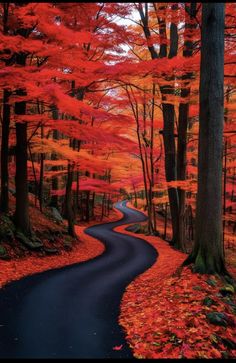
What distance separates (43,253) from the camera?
13.3 m

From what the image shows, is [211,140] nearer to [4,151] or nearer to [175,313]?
[175,313]

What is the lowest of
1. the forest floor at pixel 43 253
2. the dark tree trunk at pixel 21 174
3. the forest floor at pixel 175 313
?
the forest floor at pixel 43 253

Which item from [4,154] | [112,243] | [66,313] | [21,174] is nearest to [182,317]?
[66,313]

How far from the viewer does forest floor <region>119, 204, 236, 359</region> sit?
545 centimetres

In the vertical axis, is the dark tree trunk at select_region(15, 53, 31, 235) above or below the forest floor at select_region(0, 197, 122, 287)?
above

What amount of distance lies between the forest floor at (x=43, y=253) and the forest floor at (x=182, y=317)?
3812 millimetres

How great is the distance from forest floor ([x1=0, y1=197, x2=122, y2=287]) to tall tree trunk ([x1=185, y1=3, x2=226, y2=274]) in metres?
5.67

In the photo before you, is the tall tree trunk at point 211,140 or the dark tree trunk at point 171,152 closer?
the tall tree trunk at point 211,140

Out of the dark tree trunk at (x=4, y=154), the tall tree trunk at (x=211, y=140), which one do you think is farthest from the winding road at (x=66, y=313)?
the dark tree trunk at (x=4, y=154)

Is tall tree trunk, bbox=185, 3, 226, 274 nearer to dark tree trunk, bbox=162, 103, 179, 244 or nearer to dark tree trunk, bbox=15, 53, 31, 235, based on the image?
dark tree trunk, bbox=15, 53, 31, 235

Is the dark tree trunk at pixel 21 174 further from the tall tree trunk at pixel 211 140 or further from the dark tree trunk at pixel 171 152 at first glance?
the tall tree trunk at pixel 211 140

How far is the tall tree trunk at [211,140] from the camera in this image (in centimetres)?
813

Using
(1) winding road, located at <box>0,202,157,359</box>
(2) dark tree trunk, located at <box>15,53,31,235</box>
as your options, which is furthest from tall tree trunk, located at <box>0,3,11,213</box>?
(1) winding road, located at <box>0,202,157,359</box>

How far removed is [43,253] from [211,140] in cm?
843
